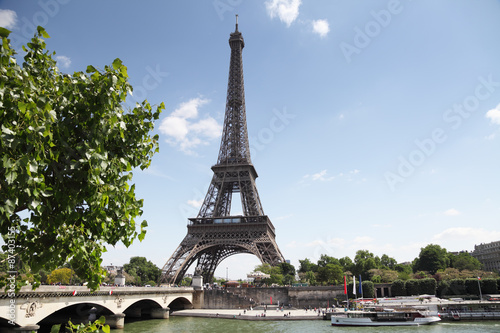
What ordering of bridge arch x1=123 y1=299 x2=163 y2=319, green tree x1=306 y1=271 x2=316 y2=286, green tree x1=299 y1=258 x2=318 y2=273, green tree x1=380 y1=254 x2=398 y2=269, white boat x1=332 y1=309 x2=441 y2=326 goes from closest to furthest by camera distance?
white boat x1=332 y1=309 x2=441 y2=326, bridge arch x1=123 y1=299 x2=163 y2=319, green tree x1=306 y1=271 x2=316 y2=286, green tree x1=299 y1=258 x2=318 y2=273, green tree x1=380 y1=254 x2=398 y2=269

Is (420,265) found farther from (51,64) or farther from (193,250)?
(51,64)

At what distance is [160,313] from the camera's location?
5059 cm

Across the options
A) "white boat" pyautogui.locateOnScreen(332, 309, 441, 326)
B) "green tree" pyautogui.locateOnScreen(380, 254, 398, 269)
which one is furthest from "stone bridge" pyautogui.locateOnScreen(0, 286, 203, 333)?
"green tree" pyautogui.locateOnScreen(380, 254, 398, 269)

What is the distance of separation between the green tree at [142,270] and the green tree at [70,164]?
118 meters

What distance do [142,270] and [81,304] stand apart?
91.3 metres

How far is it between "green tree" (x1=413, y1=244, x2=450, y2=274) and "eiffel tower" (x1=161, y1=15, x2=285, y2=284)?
5445cm

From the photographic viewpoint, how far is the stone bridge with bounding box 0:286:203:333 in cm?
2373

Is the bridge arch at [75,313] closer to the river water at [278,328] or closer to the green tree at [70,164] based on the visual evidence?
the river water at [278,328]

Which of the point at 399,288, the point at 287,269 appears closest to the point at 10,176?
the point at 287,269

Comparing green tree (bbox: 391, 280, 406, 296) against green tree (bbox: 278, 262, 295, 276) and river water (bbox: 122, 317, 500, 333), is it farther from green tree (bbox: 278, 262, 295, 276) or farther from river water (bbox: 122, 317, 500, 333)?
river water (bbox: 122, 317, 500, 333)

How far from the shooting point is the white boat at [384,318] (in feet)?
138

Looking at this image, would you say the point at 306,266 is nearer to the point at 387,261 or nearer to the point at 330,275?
the point at 387,261

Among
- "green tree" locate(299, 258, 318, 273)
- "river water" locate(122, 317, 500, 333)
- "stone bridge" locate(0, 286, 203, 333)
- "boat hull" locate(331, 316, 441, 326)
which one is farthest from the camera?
"green tree" locate(299, 258, 318, 273)

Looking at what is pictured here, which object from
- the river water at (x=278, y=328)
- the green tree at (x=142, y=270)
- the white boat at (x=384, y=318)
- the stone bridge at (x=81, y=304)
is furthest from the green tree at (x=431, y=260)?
the green tree at (x=142, y=270)
